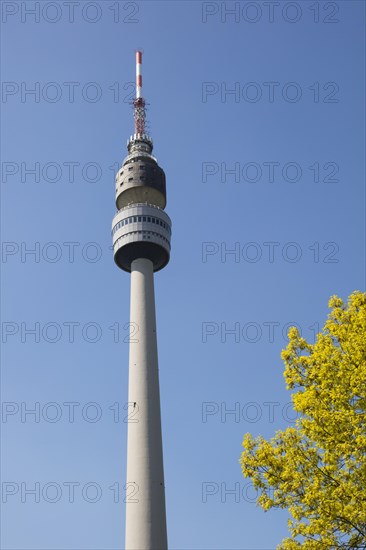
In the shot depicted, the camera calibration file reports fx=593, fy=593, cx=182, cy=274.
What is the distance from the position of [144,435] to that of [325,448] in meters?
47.4

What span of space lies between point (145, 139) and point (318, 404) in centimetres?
7780

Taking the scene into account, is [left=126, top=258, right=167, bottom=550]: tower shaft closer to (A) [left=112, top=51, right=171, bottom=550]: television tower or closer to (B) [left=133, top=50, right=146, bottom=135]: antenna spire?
(A) [left=112, top=51, right=171, bottom=550]: television tower

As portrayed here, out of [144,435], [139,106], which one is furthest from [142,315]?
[139,106]

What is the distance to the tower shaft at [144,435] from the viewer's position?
62.3 m

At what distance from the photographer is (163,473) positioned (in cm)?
6731

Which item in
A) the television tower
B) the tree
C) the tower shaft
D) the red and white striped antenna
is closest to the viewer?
the tree

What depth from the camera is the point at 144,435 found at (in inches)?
2660

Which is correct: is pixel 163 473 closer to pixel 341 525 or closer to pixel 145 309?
pixel 145 309

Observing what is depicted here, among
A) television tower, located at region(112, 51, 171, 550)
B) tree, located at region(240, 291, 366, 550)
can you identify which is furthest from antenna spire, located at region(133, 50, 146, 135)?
tree, located at region(240, 291, 366, 550)

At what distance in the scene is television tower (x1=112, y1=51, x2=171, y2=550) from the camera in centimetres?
6334

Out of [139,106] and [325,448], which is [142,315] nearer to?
[139,106]

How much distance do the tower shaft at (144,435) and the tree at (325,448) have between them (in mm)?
42632

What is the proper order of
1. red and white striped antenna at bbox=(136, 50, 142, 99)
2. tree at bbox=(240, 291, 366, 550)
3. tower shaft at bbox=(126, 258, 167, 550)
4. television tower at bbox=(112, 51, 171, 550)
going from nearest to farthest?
tree at bbox=(240, 291, 366, 550) → tower shaft at bbox=(126, 258, 167, 550) → television tower at bbox=(112, 51, 171, 550) → red and white striped antenna at bbox=(136, 50, 142, 99)

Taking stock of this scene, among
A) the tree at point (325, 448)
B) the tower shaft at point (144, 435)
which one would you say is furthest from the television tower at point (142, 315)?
the tree at point (325, 448)
